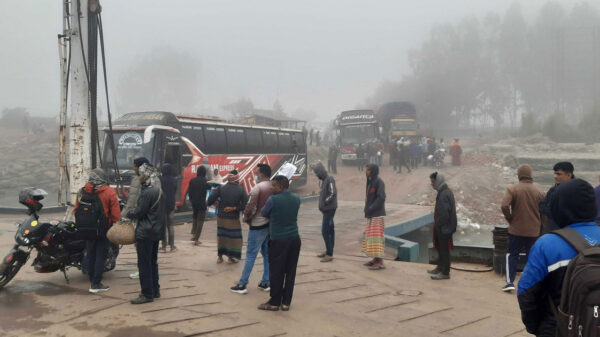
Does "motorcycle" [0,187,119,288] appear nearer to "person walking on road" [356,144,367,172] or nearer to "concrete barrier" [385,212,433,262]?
"concrete barrier" [385,212,433,262]

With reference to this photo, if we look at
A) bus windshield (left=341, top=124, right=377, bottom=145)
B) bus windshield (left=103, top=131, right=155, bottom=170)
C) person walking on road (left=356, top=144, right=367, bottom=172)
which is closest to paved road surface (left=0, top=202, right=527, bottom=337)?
bus windshield (left=103, top=131, right=155, bottom=170)

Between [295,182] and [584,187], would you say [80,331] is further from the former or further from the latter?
[295,182]

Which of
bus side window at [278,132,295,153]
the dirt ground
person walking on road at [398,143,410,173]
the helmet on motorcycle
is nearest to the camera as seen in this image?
the helmet on motorcycle

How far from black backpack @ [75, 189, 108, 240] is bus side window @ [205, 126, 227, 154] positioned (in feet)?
34.2

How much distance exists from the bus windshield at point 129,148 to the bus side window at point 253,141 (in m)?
5.69

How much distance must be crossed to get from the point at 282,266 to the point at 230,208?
2441 mm

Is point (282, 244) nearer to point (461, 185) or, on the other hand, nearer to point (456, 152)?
point (461, 185)

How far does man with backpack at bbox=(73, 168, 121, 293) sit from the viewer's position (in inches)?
235

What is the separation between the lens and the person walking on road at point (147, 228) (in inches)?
220

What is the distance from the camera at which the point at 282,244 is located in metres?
5.35

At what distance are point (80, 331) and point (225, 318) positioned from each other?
1485 millimetres

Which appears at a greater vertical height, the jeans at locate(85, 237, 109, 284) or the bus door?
the bus door

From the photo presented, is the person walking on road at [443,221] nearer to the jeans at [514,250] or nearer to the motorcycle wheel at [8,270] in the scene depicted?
the jeans at [514,250]

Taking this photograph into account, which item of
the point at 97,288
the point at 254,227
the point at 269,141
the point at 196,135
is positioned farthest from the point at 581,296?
the point at 269,141
